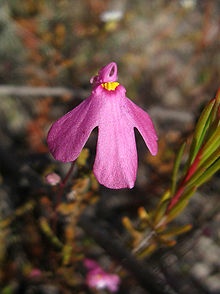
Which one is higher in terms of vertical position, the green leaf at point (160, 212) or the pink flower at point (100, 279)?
the green leaf at point (160, 212)

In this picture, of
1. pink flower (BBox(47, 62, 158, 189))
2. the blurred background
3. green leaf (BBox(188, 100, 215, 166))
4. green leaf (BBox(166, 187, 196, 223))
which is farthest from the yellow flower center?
the blurred background

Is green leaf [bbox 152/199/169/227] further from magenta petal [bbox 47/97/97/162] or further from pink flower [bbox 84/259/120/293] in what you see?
pink flower [bbox 84/259/120/293]

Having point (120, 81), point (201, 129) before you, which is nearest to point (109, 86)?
point (201, 129)

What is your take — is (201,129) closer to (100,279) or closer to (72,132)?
(72,132)

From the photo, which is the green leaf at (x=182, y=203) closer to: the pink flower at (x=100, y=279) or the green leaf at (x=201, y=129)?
the green leaf at (x=201, y=129)

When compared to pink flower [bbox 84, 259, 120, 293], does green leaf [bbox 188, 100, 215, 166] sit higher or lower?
higher

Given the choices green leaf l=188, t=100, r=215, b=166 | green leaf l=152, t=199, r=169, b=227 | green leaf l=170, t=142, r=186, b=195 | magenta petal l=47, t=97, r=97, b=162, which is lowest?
green leaf l=152, t=199, r=169, b=227

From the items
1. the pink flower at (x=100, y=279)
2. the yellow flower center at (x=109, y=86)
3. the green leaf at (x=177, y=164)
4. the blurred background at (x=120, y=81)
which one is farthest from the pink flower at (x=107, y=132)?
the pink flower at (x=100, y=279)
